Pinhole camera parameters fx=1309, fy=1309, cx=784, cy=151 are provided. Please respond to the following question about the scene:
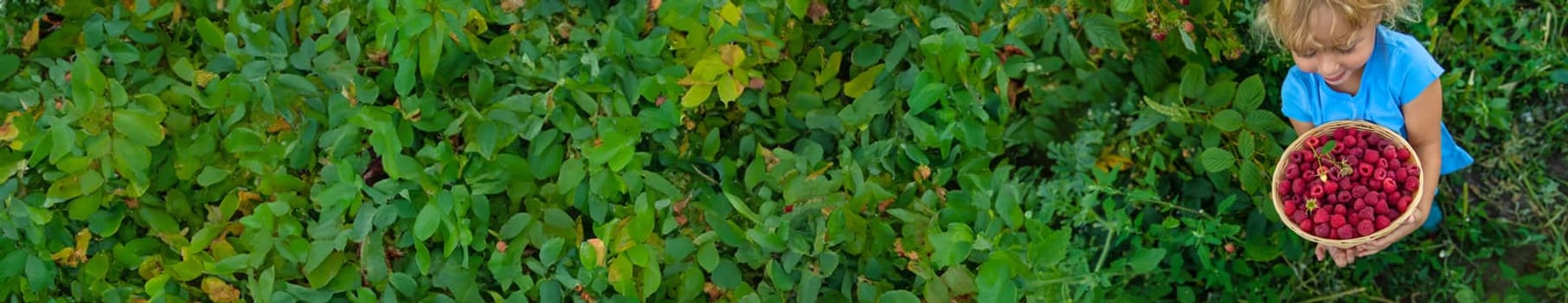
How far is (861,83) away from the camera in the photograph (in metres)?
2.24

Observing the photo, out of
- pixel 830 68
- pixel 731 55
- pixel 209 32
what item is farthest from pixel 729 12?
pixel 209 32

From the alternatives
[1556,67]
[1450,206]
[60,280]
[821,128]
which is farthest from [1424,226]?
[60,280]

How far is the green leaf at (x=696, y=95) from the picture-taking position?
84.2 inches

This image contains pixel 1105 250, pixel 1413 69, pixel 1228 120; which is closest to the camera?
pixel 1413 69

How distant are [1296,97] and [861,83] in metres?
0.70

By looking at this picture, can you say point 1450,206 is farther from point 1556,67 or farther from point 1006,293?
point 1006,293

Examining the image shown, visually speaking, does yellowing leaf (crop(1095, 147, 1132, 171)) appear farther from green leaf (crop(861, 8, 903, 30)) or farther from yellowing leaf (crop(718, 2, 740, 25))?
yellowing leaf (crop(718, 2, 740, 25))

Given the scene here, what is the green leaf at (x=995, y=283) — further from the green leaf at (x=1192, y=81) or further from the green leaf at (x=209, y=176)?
the green leaf at (x=209, y=176)

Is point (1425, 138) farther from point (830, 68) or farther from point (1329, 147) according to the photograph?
point (830, 68)

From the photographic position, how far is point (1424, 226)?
2494mm

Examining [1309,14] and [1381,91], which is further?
[1381,91]

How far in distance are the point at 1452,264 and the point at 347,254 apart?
2053mm

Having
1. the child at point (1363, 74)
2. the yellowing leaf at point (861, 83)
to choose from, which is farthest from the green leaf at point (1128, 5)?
the yellowing leaf at point (861, 83)

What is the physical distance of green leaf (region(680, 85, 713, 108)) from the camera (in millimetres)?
2139
